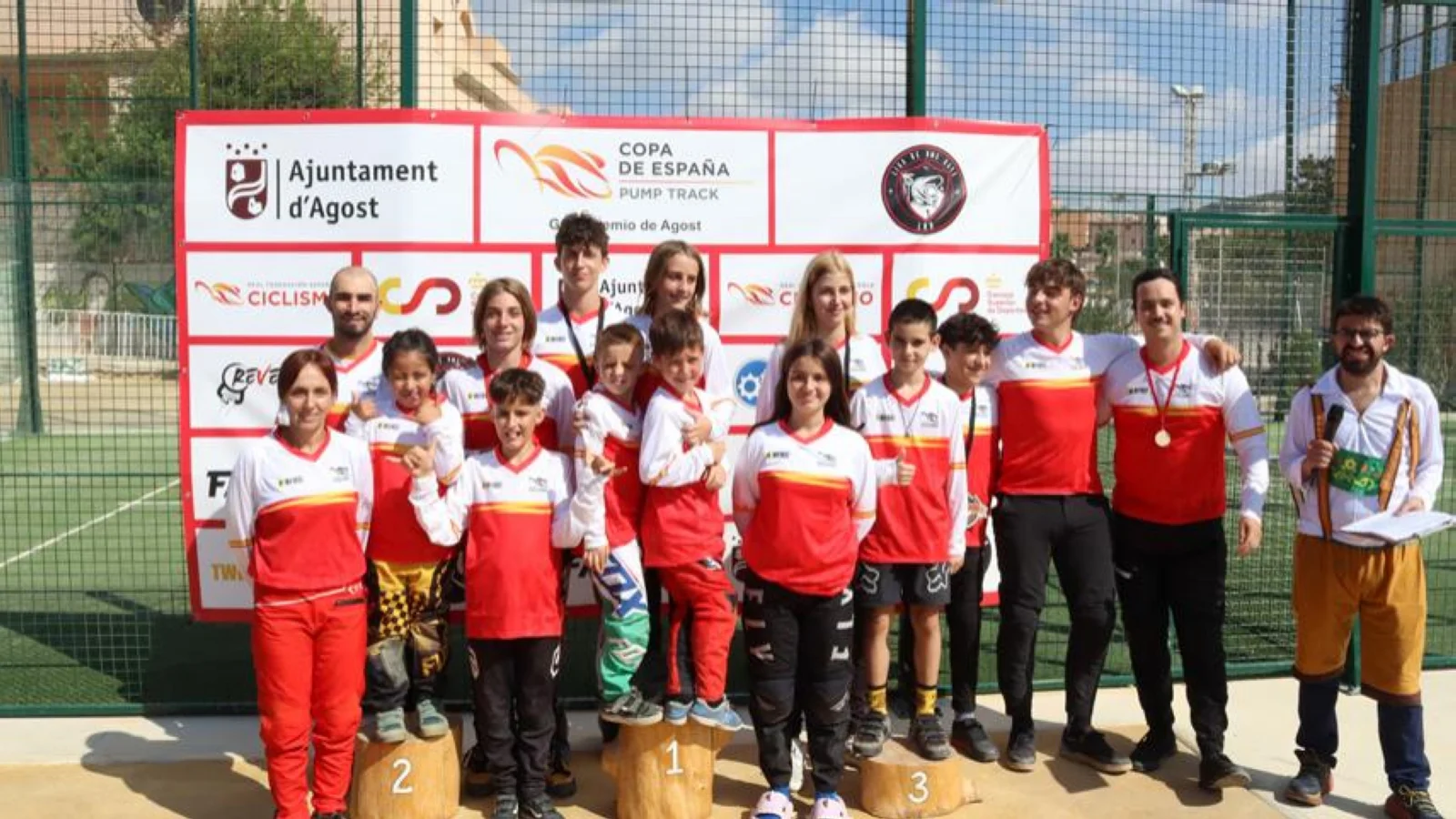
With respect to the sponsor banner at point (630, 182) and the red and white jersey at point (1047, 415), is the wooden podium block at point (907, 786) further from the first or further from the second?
the sponsor banner at point (630, 182)

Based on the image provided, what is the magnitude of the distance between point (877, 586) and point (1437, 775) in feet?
7.96

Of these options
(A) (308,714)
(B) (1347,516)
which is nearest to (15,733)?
(A) (308,714)

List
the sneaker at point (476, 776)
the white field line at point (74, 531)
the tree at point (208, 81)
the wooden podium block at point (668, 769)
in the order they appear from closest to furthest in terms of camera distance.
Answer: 1. the wooden podium block at point (668, 769)
2. the sneaker at point (476, 776)
3. the tree at point (208, 81)
4. the white field line at point (74, 531)

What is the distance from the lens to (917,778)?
4543 mm

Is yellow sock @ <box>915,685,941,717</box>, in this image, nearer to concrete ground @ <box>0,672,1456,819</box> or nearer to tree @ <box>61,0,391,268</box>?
concrete ground @ <box>0,672,1456,819</box>

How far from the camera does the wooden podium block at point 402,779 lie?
4469 millimetres

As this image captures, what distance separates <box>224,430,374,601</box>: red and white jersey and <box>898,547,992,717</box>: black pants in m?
2.16

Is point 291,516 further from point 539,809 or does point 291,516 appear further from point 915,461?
point 915,461

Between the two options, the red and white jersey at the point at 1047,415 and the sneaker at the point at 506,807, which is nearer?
the sneaker at the point at 506,807

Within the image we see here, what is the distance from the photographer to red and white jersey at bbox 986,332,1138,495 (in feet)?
15.7

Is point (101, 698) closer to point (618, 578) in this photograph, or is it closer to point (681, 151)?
point (618, 578)

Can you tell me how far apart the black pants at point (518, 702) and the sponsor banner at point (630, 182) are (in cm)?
198

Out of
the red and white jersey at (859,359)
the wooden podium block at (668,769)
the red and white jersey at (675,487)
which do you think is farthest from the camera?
the red and white jersey at (859,359)

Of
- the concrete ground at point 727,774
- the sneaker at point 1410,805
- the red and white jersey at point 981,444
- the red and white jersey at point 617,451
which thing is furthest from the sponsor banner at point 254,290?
the sneaker at point 1410,805
